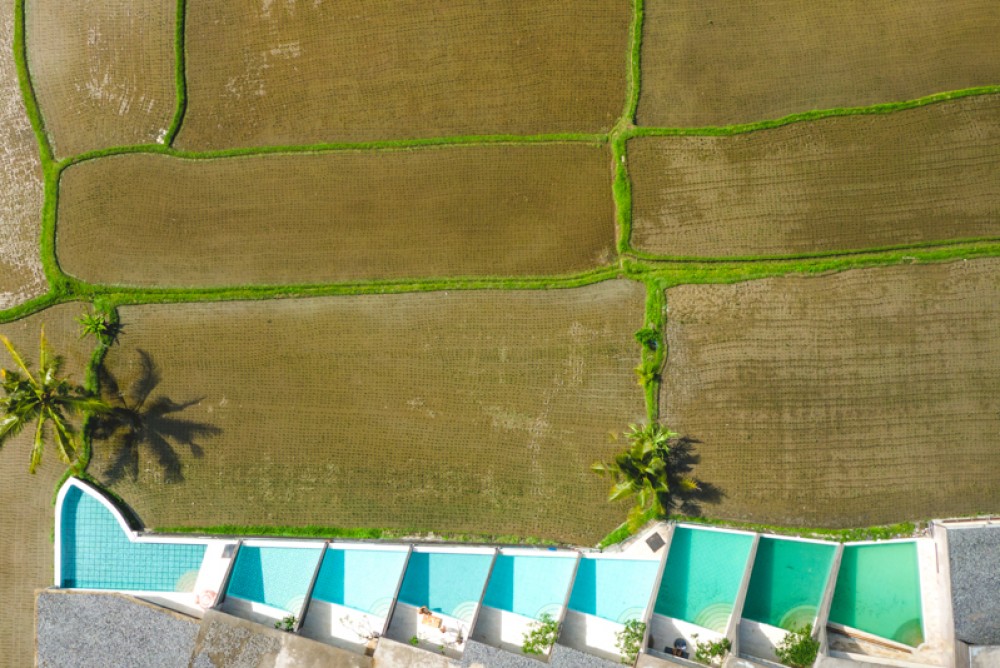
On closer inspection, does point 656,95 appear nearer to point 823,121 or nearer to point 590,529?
point 823,121

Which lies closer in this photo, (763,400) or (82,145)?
(763,400)

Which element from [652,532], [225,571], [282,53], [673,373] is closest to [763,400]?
[673,373]

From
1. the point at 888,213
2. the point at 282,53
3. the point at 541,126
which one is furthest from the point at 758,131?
the point at 282,53

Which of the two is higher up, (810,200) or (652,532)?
(810,200)

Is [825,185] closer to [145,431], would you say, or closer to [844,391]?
[844,391]

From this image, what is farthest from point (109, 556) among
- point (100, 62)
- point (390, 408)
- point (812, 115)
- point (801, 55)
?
point (801, 55)

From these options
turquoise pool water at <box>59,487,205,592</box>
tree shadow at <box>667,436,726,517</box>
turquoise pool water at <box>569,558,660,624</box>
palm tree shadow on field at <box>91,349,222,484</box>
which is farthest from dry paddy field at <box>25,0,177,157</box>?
turquoise pool water at <box>569,558,660,624</box>

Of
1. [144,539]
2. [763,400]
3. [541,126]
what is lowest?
[144,539]
